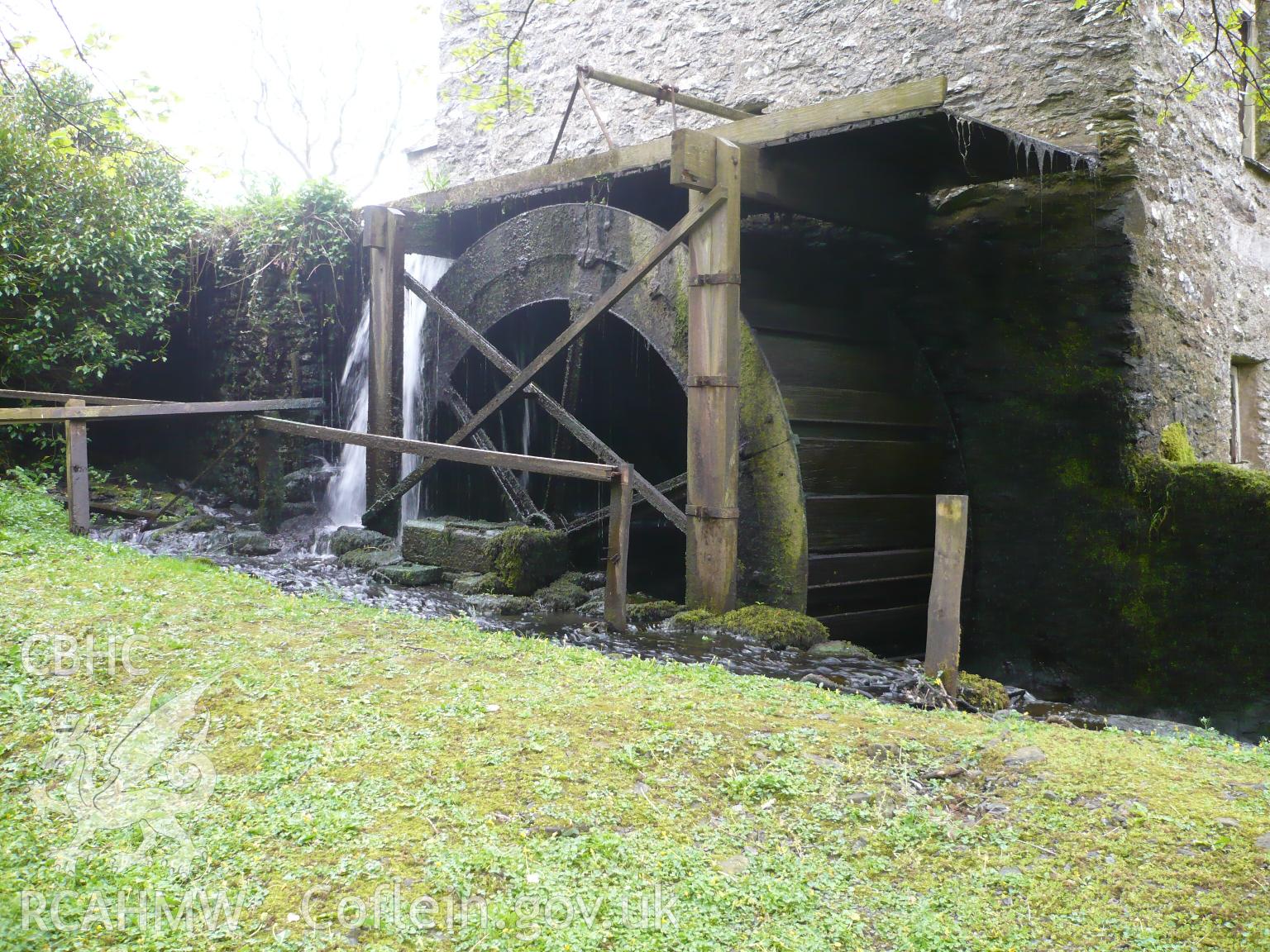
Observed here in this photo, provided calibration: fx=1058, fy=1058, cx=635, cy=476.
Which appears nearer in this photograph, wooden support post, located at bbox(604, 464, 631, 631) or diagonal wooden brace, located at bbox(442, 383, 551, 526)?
wooden support post, located at bbox(604, 464, 631, 631)

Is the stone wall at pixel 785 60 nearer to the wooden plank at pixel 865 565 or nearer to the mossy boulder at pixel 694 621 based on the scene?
the wooden plank at pixel 865 565

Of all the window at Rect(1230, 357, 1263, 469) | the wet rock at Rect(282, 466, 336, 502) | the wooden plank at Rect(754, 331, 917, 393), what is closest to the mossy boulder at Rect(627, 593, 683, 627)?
the wooden plank at Rect(754, 331, 917, 393)

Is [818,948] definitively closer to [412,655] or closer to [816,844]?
[816,844]

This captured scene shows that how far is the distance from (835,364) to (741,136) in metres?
1.64

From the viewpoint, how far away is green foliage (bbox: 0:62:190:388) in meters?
9.10

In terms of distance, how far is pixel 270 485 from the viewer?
357 inches

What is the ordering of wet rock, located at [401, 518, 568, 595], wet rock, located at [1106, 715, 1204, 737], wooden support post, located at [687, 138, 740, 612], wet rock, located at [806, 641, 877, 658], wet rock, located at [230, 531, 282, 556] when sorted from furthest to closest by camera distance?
wet rock, located at [230, 531, 282, 556]
wet rock, located at [401, 518, 568, 595]
wooden support post, located at [687, 138, 740, 612]
wet rock, located at [806, 641, 877, 658]
wet rock, located at [1106, 715, 1204, 737]

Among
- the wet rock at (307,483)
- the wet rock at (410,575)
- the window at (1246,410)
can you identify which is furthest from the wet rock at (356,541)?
the window at (1246,410)

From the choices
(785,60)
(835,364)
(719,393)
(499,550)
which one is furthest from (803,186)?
(499,550)

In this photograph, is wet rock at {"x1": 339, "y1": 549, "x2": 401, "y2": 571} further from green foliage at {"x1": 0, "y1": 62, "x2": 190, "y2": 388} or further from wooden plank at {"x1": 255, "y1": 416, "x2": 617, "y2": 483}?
green foliage at {"x1": 0, "y1": 62, "x2": 190, "y2": 388}

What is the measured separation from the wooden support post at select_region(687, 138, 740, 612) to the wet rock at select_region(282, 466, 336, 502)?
5168 mm

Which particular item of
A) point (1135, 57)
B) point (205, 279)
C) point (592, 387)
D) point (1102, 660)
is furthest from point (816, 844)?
point (205, 279)

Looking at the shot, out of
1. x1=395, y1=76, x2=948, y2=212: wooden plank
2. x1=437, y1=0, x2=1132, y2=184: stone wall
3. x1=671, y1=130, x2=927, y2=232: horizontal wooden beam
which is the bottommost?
x1=671, y1=130, x2=927, y2=232: horizontal wooden beam

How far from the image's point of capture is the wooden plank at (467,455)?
17.9 ft
